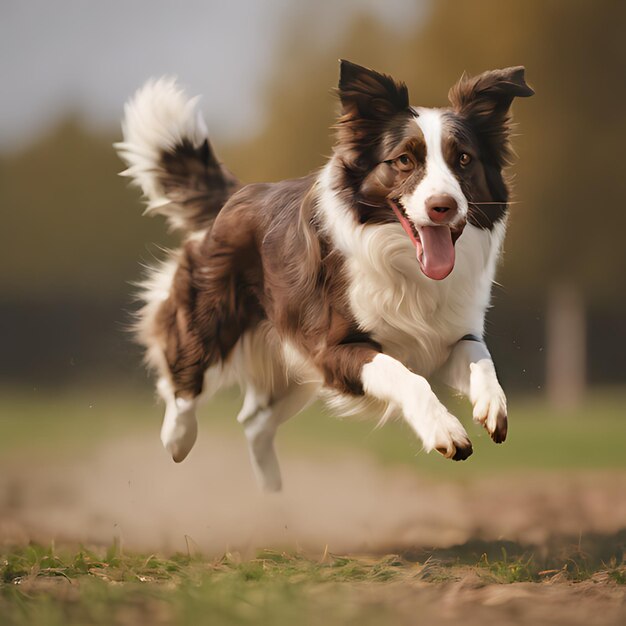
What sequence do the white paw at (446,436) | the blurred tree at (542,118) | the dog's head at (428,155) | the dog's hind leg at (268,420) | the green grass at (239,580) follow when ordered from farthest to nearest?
the blurred tree at (542,118) → the dog's hind leg at (268,420) → the green grass at (239,580) → the dog's head at (428,155) → the white paw at (446,436)

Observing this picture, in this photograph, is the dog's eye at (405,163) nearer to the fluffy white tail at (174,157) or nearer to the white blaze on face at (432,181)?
the white blaze on face at (432,181)

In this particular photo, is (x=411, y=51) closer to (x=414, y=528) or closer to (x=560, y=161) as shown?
A: (x=560, y=161)

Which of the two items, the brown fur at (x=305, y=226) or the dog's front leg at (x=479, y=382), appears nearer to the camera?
the dog's front leg at (x=479, y=382)

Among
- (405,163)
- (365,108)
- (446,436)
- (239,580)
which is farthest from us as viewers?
(239,580)

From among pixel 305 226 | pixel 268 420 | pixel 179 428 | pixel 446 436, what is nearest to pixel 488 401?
pixel 446 436

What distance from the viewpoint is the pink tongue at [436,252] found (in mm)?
4180

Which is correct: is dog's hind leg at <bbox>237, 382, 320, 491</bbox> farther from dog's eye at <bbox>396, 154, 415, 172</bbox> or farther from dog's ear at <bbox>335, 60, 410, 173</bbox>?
dog's eye at <bbox>396, 154, 415, 172</bbox>

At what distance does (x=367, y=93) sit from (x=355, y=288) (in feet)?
3.07

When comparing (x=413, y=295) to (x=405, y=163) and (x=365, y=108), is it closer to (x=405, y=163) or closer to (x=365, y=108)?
(x=405, y=163)

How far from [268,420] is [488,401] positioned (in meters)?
1.91

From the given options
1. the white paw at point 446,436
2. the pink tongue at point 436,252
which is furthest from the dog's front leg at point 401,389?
the pink tongue at point 436,252

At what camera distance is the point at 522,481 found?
702 centimetres

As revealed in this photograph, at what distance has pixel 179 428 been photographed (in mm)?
5391

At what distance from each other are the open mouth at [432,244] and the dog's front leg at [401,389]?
0.47 meters
